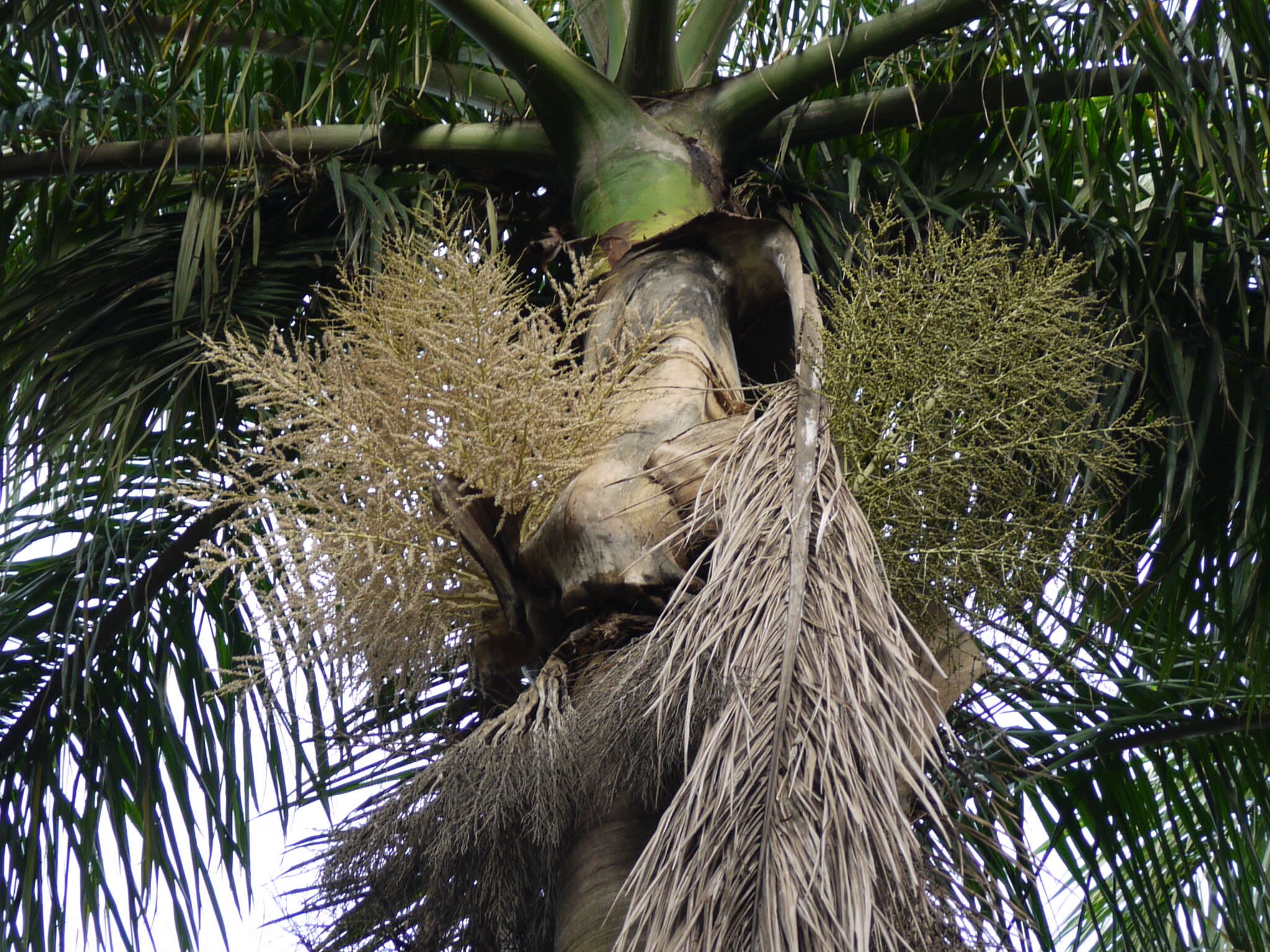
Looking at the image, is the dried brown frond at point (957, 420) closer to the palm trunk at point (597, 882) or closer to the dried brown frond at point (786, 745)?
the dried brown frond at point (786, 745)

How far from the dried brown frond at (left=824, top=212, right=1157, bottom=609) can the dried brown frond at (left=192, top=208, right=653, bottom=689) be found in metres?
0.36

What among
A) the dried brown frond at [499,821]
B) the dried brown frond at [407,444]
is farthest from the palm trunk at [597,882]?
the dried brown frond at [407,444]

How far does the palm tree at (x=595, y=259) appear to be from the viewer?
7.68ft

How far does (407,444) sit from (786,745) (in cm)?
71

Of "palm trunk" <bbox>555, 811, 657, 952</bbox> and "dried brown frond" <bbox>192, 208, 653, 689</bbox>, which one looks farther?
"dried brown frond" <bbox>192, 208, 653, 689</bbox>

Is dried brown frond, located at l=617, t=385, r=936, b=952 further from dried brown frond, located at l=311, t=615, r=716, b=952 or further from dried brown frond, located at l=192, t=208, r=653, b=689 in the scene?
dried brown frond, located at l=192, t=208, r=653, b=689

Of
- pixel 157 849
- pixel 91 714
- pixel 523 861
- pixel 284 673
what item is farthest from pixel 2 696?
pixel 523 861

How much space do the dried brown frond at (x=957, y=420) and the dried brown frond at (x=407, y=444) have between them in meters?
0.36

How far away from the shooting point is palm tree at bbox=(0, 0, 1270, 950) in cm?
234

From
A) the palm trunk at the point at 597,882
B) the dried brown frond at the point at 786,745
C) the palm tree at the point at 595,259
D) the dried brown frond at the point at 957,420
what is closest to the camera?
the dried brown frond at the point at 786,745

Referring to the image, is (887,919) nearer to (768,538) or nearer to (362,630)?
(768,538)

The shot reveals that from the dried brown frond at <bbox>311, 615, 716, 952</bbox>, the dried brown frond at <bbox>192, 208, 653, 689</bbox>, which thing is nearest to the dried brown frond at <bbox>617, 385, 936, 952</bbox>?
the dried brown frond at <bbox>311, 615, 716, 952</bbox>

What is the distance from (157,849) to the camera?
2961 mm

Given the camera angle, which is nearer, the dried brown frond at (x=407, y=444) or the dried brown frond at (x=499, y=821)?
the dried brown frond at (x=499, y=821)
